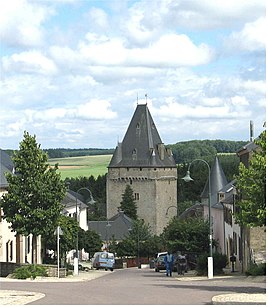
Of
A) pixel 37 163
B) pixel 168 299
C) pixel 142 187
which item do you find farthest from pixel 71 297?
pixel 142 187

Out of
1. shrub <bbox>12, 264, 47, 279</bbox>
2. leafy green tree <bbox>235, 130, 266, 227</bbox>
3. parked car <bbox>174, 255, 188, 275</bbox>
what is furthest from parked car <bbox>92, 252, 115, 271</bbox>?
leafy green tree <bbox>235, 130, 266, 227</bbox>

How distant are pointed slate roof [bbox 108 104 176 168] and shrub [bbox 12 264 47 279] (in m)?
96.8

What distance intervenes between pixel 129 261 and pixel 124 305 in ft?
195

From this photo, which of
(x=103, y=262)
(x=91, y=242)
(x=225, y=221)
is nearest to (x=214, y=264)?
(x=225, y=221)

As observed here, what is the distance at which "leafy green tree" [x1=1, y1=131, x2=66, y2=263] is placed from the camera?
38844 millimetres

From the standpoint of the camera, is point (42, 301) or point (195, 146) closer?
point (42, 301)

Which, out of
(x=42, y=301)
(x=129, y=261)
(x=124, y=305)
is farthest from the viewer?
(x=129, y=261)

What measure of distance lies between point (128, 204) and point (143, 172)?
6545mm

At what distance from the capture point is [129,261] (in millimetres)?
77625

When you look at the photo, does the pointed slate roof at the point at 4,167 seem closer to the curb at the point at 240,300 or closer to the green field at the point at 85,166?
the curb at the point at 240,300

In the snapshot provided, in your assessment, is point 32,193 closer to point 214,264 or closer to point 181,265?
point 181,265

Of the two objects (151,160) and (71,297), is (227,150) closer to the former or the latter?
(151,160)

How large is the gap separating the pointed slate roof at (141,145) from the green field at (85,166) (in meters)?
10.6

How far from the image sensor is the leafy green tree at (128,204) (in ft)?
433
